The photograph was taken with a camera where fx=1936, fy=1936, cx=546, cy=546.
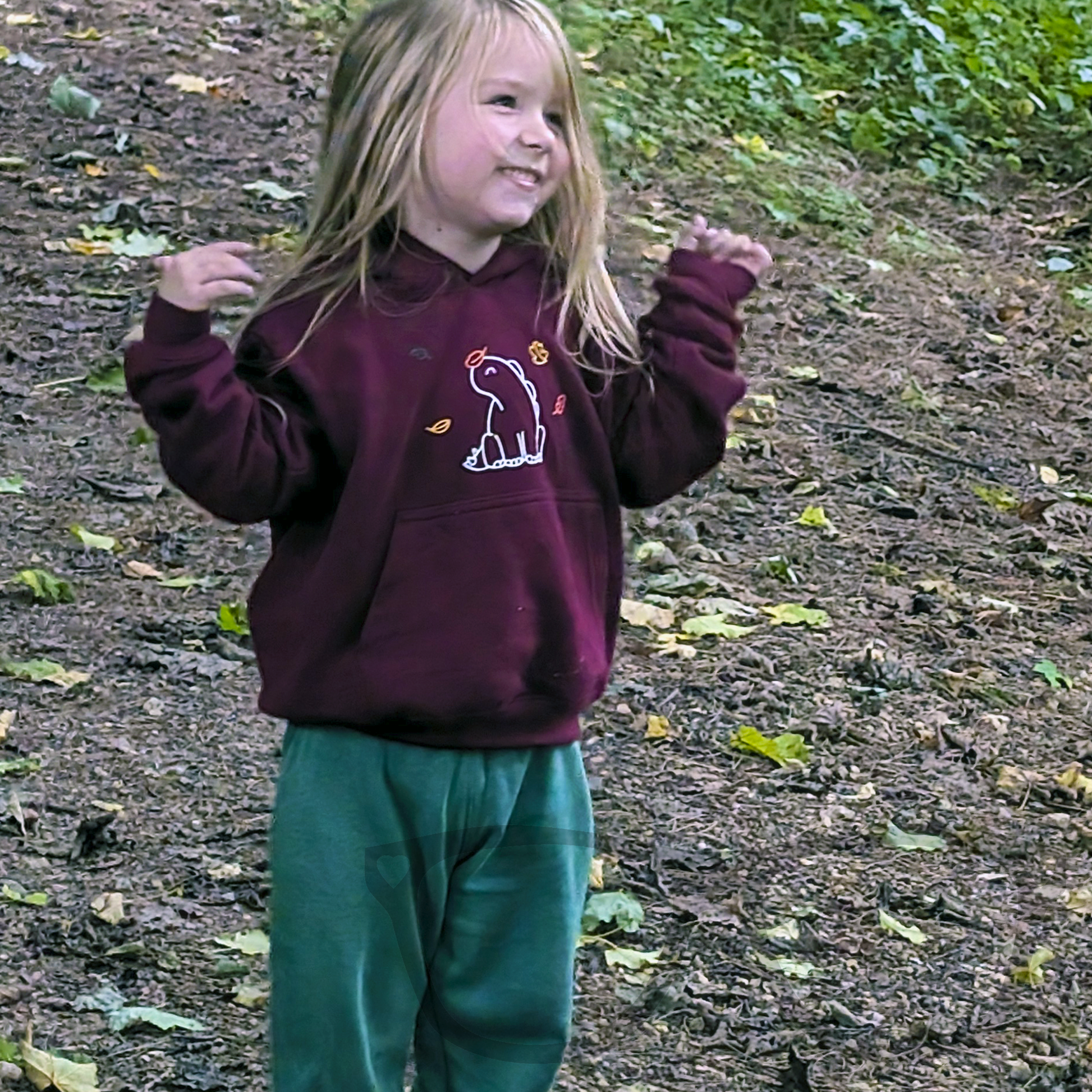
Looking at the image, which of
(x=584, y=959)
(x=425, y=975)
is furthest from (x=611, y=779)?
(x=425, y=975)

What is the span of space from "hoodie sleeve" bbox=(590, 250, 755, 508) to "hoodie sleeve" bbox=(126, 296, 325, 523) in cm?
41

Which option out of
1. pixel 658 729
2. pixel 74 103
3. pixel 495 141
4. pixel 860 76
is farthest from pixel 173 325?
pixel 860 76

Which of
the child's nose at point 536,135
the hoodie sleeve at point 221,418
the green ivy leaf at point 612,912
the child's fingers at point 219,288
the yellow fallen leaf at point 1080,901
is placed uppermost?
the child's nose at point 536,135

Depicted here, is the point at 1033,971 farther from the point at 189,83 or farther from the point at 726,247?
the point at 189,83

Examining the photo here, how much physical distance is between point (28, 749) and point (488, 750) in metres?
2.11

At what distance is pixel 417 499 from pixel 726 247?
563 millimetres

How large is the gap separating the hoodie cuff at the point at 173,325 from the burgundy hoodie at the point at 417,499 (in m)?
0.03

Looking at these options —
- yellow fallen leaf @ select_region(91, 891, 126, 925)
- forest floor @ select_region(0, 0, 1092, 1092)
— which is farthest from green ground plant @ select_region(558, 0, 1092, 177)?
yellow fallen leaf @ select_region(91, 891, 126, 925)

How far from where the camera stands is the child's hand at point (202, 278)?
212cm

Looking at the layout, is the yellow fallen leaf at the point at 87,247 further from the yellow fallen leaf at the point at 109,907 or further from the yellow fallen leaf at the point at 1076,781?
the yellow fallen leaf at the point at 1076,781

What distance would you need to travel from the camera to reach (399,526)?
227cm

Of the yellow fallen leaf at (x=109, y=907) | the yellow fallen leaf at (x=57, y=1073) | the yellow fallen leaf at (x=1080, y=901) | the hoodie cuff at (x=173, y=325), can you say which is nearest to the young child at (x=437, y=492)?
the hoodie cuff at (x=173, y=325)

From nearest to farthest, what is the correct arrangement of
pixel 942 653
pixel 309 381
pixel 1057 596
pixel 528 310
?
pixel 309 381, pixel 528 310, pixel 942 653, pixel 1057 596

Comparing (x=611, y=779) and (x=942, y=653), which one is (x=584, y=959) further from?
(x=942, y=653)
